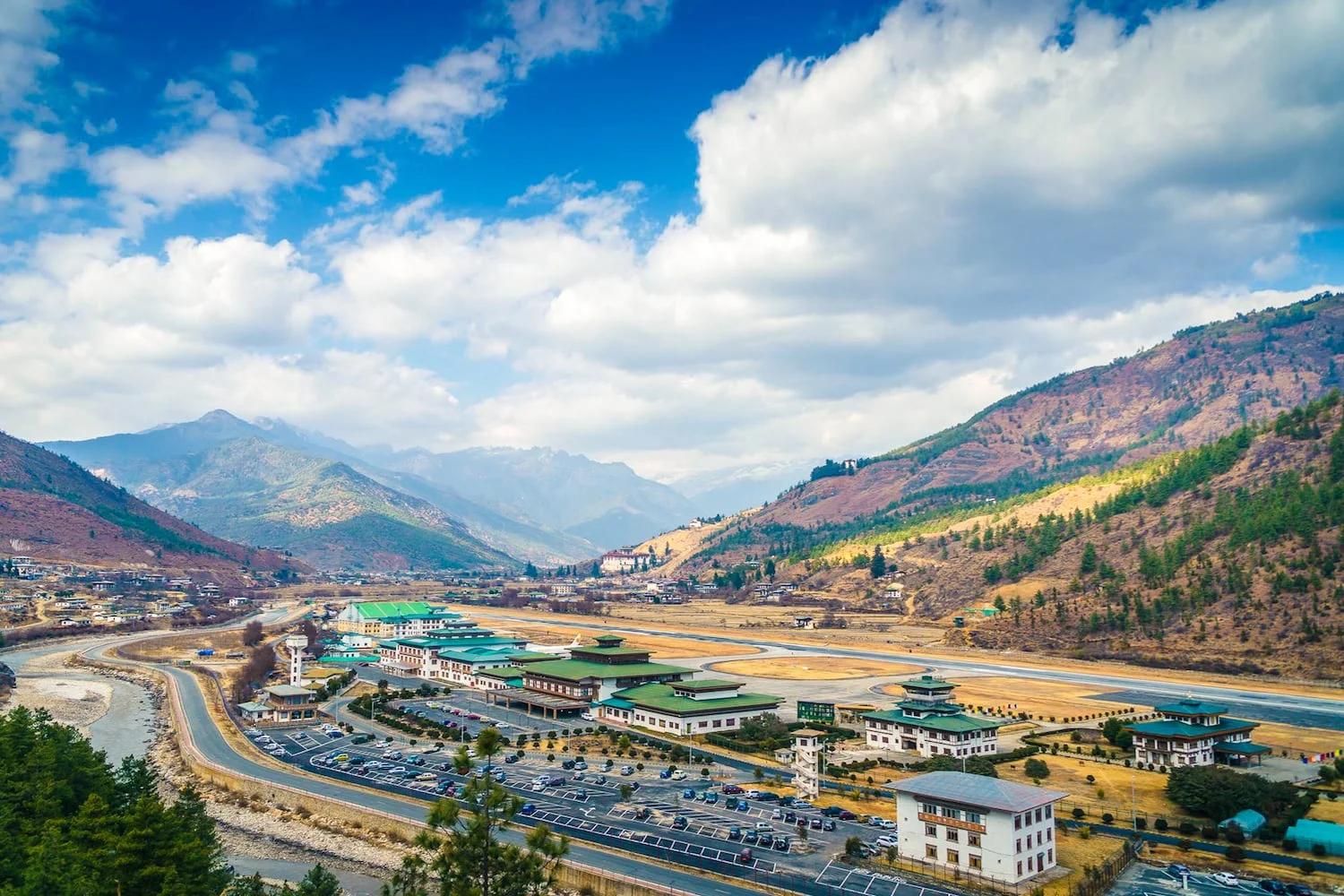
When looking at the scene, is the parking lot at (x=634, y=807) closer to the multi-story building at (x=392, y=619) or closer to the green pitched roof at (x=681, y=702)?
the green pitched roof at (x=681, y=702)

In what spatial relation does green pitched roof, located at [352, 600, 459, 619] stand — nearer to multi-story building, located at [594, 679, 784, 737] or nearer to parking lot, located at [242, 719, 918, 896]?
multi-story building, located at [594, 679, 784, 737]

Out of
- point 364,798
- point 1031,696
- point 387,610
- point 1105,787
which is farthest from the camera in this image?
point 387,610

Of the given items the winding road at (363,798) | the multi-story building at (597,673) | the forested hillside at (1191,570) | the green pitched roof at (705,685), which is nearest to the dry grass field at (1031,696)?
the green pitched roof at (705,685)

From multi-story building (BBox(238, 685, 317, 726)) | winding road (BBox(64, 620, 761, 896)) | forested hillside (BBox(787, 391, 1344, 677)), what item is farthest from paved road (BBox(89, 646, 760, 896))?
forested hillside (BBox(787, 391, 1344, 677))

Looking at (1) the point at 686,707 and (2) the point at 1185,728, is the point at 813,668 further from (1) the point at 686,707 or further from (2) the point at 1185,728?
(2) the point at 1185,728

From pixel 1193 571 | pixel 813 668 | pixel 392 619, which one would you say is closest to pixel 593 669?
pixel 813 668

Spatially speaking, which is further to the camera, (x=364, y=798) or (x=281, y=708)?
(x=281, y=708)

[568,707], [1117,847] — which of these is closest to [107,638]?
[568,707]
